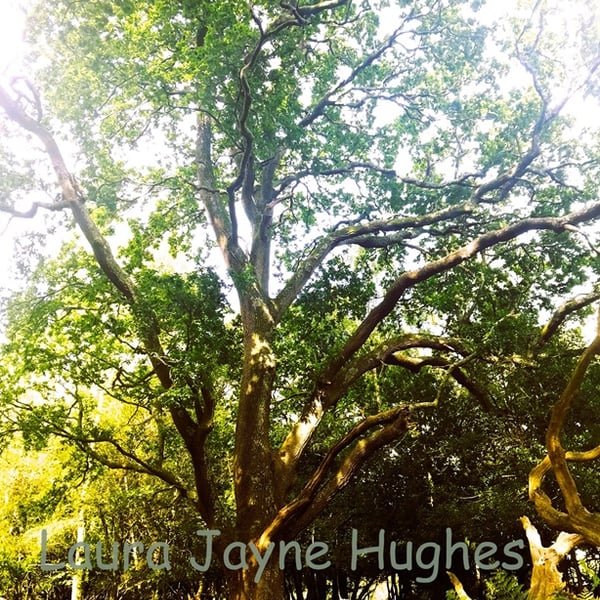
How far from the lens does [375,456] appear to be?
490 inches

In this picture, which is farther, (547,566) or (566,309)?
(566,309)

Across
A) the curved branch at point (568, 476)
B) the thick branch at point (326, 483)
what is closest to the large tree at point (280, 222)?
the thick branch at point (326, 483)

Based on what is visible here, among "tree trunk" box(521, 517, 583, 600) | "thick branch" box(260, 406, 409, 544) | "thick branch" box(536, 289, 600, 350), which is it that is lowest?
"tree trunk" box(521, 517, 583, 600)

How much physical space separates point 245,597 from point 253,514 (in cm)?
85

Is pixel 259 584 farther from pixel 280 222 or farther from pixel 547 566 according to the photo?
pixel 280 222

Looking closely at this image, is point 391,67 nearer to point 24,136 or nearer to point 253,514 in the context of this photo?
point 24,136

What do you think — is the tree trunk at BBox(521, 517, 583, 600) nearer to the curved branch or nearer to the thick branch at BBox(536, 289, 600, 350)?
the curved branch

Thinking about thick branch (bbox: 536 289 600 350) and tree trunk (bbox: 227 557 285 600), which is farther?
thick branch (bbox: 536 289 600 350)

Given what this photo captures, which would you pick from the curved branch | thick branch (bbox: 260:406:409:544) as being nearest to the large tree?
thick branch (bbox: 260:406:409:544)

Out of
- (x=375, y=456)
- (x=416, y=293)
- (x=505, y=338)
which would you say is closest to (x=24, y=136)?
(x=416, y=293)

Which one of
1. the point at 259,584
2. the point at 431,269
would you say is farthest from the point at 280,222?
the point at 259,584

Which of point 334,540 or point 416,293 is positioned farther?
point 334,540

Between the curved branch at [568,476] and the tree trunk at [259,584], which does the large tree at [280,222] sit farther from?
the curved branch at [568,476]

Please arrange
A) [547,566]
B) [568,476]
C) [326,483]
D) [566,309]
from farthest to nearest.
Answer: [566,309] < [326,483] < [547,566] < [568,476]
